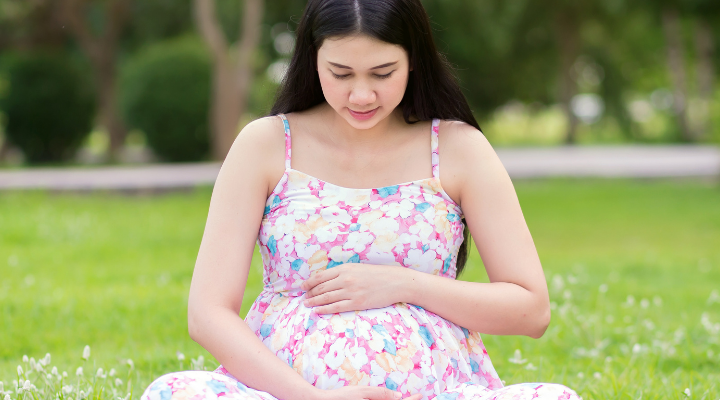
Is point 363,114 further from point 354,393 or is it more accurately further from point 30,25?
point 30,25

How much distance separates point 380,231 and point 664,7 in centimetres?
2073

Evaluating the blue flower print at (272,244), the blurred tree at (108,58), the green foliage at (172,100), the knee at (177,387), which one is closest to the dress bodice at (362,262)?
the blue flower print at (272,244)

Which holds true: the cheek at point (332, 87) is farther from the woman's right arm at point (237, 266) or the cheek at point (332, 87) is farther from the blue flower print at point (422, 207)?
the blue flower print at point (422, 207)

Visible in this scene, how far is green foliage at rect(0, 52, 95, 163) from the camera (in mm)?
16250

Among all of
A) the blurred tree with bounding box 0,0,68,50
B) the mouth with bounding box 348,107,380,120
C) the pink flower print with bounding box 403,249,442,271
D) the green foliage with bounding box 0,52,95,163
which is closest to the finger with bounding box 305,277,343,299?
the pink flower print with bounding box 403,249,442,271

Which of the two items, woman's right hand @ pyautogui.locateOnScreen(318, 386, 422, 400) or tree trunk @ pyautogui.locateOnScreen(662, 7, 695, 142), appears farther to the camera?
tree trunk @ pyautogui.locateOnScreen(662, 7, 695, 142)

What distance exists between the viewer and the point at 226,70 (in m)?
13.3

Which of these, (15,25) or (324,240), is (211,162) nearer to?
(15,25)

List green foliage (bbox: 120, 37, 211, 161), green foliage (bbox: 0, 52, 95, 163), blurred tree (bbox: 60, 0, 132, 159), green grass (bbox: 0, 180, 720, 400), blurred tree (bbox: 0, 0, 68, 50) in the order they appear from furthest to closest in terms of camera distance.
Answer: blurred tree (bbox: 60, 0, 132, 159)
blurred tree (bbox: 0, 0, 68, 50)
green foliage (bbox: 0, 52, 95, 163)
green foliage (bbox: 120, 37, 211, 161)
green grass (bbox: 0, 180, 720, 400)

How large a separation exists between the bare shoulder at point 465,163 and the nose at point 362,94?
300 millimetres

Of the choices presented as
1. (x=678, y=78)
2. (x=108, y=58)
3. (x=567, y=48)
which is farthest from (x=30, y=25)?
(x=678, y=78)

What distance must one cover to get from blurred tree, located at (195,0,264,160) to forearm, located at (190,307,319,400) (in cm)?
1145

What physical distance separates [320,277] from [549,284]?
149 inches

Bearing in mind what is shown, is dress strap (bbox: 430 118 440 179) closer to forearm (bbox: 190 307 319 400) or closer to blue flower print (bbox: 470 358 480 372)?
blue flower print (bbox: 470 358 480 372)
